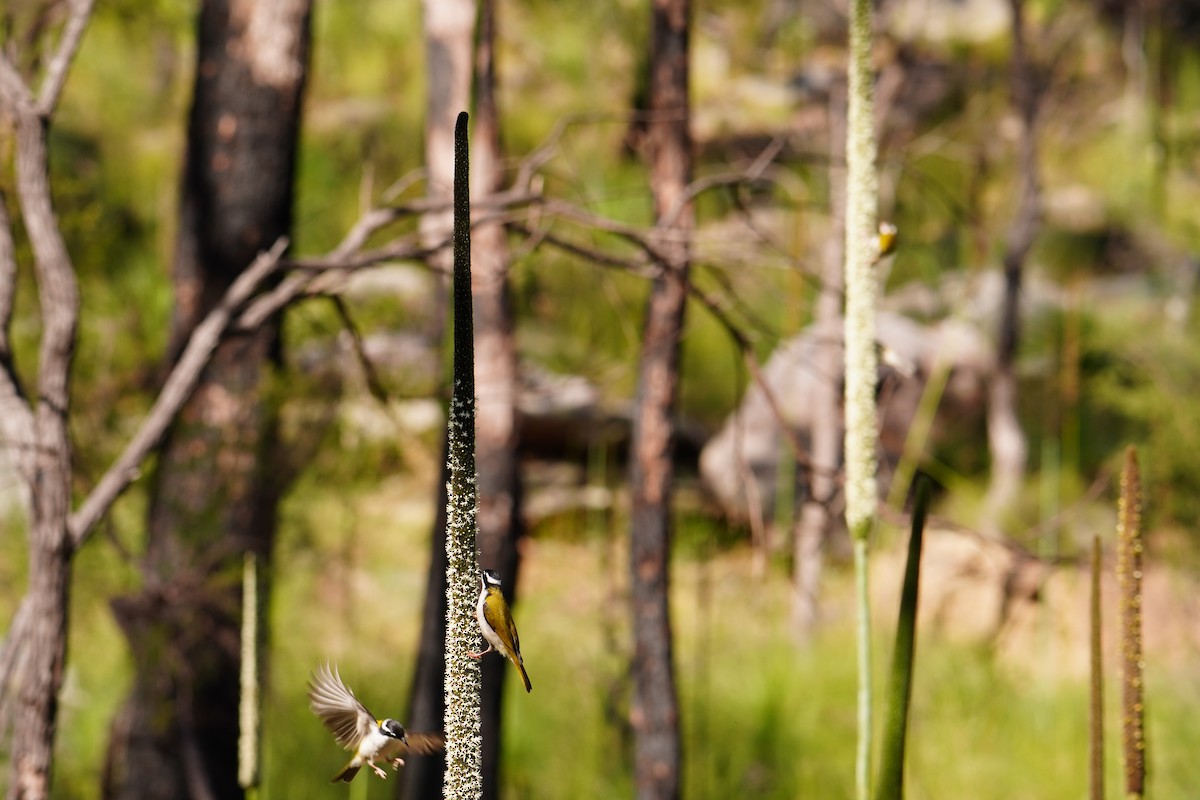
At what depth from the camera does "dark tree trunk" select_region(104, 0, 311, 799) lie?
252 cm

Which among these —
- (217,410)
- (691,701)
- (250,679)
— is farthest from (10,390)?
(691,701)

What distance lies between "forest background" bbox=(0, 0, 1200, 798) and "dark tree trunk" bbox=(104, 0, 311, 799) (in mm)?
156

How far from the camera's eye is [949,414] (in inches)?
264

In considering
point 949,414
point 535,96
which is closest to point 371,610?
point 949,414

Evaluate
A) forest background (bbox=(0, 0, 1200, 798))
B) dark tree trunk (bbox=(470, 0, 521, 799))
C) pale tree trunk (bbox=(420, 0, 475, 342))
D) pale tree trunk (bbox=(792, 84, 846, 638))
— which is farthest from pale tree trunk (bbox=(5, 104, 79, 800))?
pale tree trunk (bbox=(792, 84, 846, 638))

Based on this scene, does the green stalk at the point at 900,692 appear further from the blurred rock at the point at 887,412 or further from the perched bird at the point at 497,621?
the blurred rock at the point at 887,412

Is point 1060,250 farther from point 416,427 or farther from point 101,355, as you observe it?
point 101,355

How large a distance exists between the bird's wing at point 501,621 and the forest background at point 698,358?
87cm

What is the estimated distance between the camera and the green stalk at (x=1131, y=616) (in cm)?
63

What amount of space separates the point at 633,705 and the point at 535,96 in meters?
6.08

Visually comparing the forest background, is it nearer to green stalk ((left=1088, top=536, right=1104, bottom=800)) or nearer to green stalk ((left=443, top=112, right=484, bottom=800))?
green stalk ((left=1088, top=536, right=1104, bottom=800))

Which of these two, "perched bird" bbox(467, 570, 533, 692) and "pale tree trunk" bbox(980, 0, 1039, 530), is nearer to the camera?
"perched bird" bbox(467, 570, 533, 692)

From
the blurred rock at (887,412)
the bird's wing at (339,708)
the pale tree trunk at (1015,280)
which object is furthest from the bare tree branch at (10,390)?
the blurred rock at (887,412)

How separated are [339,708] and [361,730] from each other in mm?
37
